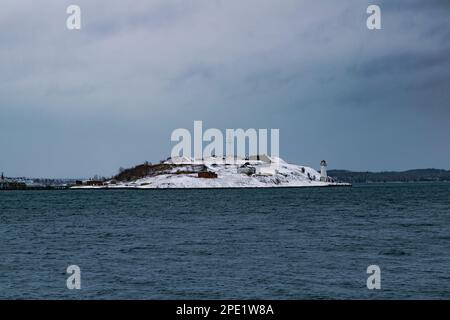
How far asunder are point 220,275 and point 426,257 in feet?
50.9

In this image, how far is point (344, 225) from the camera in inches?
2638

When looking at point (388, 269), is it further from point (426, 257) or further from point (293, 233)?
point (293, 233)

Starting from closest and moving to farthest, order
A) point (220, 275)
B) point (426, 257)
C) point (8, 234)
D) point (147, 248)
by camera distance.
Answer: point (220, 275)
point (426, 257)
point (147, 248)
point (8, 234)

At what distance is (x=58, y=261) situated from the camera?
4016 cm

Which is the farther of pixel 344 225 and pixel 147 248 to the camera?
pixel 344 225
